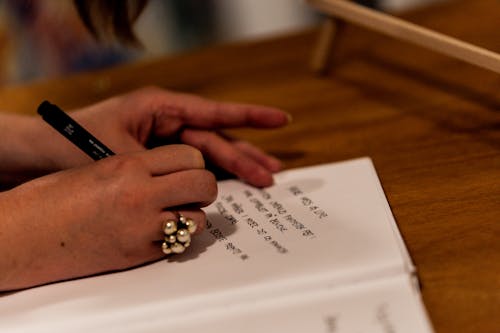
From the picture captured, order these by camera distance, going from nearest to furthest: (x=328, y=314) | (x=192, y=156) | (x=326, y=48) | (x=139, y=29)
→ (x=328, y=314) → (x=192, y=156) → (x=326, y=48) → (x=139, y=29)

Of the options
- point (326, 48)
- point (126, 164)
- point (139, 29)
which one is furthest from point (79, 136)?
point (139, 29)

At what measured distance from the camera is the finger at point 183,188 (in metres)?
0.54

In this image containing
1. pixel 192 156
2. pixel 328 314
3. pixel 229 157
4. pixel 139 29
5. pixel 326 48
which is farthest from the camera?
pixel 139 29

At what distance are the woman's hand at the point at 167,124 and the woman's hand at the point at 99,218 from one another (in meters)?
0.14

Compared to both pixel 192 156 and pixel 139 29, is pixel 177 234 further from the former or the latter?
pixel 139 29

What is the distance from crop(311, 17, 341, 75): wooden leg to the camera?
91 cm

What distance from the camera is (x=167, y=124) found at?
2.39ft

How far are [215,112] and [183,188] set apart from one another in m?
0.19

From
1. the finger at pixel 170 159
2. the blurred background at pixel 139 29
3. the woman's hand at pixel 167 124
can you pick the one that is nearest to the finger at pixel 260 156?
the woman's hand at pixel 167 124

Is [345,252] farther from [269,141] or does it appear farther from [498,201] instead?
[269,141]

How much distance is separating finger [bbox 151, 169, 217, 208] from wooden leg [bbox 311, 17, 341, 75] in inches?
16.1

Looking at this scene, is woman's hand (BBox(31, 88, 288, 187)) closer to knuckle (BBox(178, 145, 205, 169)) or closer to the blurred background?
knuckle (BBox(178, 145, 205, 169))

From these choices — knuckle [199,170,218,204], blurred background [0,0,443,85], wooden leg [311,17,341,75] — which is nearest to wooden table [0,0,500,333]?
wooden leg [311,17,341,75]

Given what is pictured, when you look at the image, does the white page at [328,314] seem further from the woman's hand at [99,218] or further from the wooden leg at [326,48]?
the wooden leg at [326,48]
